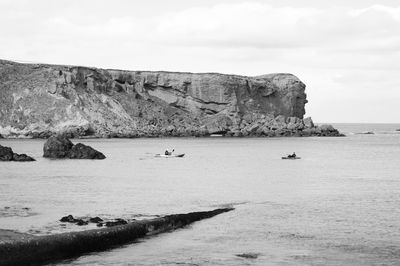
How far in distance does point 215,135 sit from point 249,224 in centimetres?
11064

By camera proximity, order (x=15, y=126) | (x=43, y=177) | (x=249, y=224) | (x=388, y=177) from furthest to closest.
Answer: (x=15, y=126), (x=388, y=177), (x=43, y=177), (x=249, y=224)

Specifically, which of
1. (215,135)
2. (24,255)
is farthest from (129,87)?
(24,255)

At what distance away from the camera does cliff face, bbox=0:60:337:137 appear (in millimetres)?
111688

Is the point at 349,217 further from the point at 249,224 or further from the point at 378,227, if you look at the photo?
the point at 249,224

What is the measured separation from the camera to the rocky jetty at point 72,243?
53.9ft

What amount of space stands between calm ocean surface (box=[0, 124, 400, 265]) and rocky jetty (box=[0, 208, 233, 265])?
13.9 inches

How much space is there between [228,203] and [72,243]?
15.0 metres

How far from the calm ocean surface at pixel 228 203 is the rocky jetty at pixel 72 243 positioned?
1.16ft

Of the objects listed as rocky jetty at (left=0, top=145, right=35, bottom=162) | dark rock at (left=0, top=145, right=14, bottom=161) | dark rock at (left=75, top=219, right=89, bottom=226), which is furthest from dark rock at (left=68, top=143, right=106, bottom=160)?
dark rock at (left=75, top=219, right=89, bottom=226)

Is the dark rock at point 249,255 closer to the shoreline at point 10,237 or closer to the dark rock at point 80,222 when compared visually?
the shoreline at point 10,237

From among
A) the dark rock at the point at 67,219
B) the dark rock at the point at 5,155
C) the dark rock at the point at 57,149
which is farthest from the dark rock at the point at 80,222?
the dark rock at the point at 57,149

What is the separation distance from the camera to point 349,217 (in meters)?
27.3

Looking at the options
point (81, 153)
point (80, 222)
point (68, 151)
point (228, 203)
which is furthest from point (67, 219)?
point (68, 151)

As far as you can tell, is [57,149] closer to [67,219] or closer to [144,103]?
[67,219]
